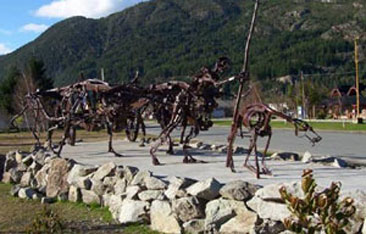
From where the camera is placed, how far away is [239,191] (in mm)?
7477

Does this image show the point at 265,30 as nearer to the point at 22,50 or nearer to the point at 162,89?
the point at 22,50

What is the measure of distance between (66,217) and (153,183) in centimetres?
172

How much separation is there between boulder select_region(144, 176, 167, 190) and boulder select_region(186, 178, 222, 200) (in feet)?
3.14

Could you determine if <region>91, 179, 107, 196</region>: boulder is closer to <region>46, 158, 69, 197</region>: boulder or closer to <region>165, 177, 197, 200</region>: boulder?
<region>46, 158, 69, 197</region>: boulder

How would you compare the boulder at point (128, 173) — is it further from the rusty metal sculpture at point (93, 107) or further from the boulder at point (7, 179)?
the boulder at point (7, 179)

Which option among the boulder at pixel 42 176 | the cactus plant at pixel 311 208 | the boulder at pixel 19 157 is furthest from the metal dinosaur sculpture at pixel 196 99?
the cactus plant at pixel 311 208

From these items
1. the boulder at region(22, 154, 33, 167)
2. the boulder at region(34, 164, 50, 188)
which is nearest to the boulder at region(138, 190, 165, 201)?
the boulder at region(34, 164, 50, 188)

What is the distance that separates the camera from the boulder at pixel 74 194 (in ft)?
36.1

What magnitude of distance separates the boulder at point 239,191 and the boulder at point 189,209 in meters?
0.45

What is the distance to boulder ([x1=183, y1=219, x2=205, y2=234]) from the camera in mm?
7684

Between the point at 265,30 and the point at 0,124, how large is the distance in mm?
107367

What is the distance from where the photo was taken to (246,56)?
370 inches

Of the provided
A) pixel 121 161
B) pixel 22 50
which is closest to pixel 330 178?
pixel 121 161

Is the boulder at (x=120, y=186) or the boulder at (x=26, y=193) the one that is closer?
the boulder at (x=120, y=186)
